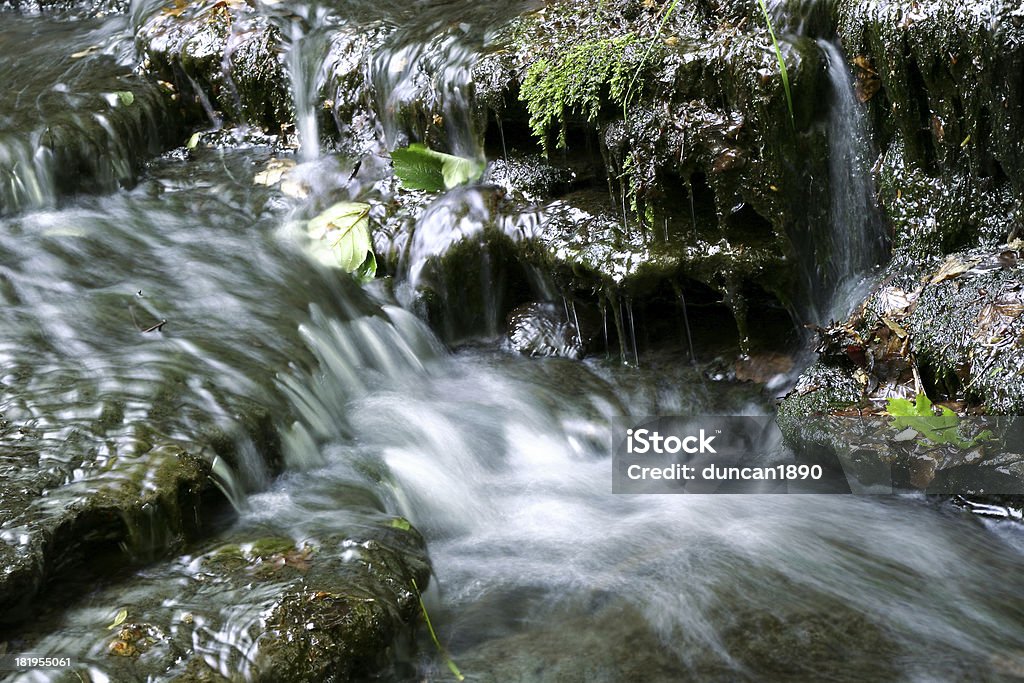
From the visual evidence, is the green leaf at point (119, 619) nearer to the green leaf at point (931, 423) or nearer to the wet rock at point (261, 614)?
the wet rock at point (261, 614)

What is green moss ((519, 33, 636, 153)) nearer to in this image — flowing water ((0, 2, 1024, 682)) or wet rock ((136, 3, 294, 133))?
flowing water ((0, 2, 1024, 682))

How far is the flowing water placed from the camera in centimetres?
299

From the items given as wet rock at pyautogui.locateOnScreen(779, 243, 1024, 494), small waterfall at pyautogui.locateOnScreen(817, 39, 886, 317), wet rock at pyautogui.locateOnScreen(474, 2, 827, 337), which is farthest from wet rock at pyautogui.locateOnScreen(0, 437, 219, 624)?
small waterfall at pyautogui.locateOnScreen(817, 39, 886, 317)

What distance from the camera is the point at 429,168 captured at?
5531 millimetres

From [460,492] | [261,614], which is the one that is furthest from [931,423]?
[261,614]

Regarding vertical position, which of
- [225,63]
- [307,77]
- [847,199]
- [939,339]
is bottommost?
[939,339]

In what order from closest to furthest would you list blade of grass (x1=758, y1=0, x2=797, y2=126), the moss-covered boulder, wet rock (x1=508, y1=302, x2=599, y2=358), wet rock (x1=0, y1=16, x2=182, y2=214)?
1. the moss-covered boulder
2. blade of grass (x1=758, y1=0, x2=797, y2=126)
3. wet rock (x1=508, y1=302, x2=599, y2=358)
4. wet rock (x1=0, y1=16, x2=182, y2=214)

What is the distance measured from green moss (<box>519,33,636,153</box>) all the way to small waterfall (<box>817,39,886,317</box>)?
3.10 feet

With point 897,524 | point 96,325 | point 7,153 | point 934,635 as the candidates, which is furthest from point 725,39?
point 7,153

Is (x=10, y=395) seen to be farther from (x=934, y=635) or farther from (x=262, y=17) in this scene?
(x=262, y=17)

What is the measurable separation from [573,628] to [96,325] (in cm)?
258

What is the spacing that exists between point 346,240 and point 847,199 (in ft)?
8.62

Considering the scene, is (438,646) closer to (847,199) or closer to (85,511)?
(85,511)

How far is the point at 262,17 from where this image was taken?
21.9 feet
